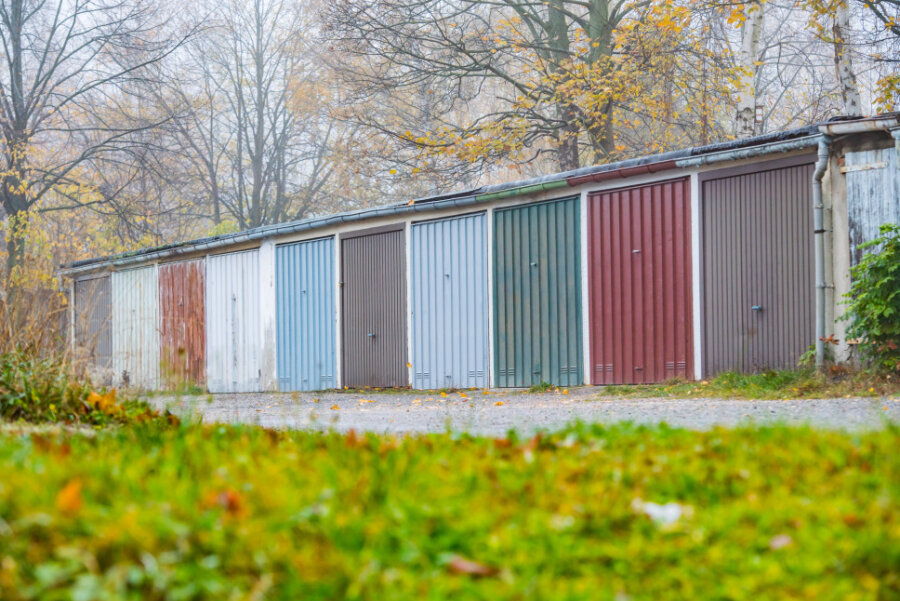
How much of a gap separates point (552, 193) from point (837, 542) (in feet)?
33.9

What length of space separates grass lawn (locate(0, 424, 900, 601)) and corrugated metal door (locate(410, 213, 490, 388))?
9.89m

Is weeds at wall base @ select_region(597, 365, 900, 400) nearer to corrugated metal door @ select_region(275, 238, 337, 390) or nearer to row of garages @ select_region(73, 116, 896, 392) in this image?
row of garages @ select_region(73, 116, 896, 392)

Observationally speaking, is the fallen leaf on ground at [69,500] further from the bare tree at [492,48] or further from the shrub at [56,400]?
the bare tree at [492,48]

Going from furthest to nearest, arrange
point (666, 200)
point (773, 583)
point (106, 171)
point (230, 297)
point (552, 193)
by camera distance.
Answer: point (106, 171)
point (230, 297)
point (552, 193)
point (666, 200)
point (773, 583)

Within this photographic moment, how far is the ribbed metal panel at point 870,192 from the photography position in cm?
952

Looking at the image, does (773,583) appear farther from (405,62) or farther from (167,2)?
(167,2)

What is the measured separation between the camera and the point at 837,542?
2641mm

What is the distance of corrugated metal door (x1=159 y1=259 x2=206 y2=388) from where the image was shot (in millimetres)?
18734

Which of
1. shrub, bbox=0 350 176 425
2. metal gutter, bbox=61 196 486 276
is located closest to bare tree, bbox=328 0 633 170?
metal gutter, bbox=61 196 486 276

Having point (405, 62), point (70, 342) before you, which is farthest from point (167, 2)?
point (70, 342)

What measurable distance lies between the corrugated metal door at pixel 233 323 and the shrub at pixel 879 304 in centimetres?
1114

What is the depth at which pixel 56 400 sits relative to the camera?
6.32 m

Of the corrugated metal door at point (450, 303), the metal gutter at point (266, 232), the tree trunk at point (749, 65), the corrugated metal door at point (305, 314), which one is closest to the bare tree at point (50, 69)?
the metal gutter at point (266, 232)

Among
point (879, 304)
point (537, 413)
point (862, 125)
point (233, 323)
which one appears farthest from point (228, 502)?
point (233, 323)
